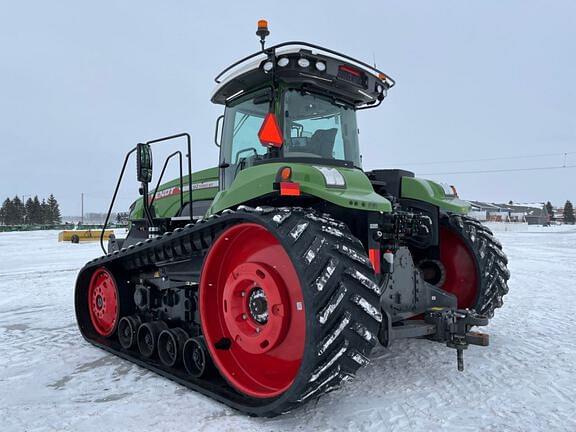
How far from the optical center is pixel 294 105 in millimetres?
4375

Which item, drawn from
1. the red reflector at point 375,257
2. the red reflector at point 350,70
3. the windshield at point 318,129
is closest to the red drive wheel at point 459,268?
the windshield at point 318,129

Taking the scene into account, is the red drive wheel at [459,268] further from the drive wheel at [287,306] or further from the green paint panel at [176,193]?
the green paint panel at [176,193]

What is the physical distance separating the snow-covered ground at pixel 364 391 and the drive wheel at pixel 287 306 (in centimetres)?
36

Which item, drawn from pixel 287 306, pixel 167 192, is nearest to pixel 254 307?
pixel 287 306

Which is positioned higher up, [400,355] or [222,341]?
[222,341]

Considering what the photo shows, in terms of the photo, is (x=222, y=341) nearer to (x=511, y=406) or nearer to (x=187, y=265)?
(x=187, y=265)

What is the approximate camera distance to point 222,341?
411cm

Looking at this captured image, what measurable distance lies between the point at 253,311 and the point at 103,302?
3.03 metres

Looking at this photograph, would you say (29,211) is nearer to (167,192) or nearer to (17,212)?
(17,212)

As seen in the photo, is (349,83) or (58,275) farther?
(58,275)

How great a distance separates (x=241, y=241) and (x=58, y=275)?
10.2 metres

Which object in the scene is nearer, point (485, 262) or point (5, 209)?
point (485, 262)

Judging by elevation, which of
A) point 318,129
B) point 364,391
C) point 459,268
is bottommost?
point 364,391

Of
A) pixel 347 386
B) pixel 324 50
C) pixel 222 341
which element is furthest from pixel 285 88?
pixel 347 386
